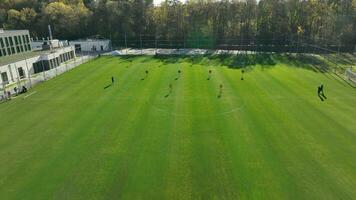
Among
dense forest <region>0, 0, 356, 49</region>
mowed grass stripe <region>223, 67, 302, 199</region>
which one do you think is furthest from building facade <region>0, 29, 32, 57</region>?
mowed grass stripe <region>223, 67, 302, 199</region>

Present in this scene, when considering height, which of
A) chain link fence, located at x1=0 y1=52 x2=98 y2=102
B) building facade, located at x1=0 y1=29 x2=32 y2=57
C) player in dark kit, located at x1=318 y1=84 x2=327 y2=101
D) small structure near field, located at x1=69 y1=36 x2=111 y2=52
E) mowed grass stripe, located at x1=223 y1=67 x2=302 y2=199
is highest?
building facade, located at x1=0 y1=29 x2=32 y2=57

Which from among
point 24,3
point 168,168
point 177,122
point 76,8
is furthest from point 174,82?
point 24,3

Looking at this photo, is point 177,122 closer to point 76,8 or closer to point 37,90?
point 37,90

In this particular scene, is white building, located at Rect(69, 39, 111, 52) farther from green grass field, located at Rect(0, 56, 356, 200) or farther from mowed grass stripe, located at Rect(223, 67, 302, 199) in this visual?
mowed grass stripe, located at Rect(223, 67, 302, 199)

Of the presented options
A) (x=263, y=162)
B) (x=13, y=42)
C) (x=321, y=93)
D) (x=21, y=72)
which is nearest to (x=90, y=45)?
(x=13, y=42)

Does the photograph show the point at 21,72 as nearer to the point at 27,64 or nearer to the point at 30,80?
the point at 27,64
